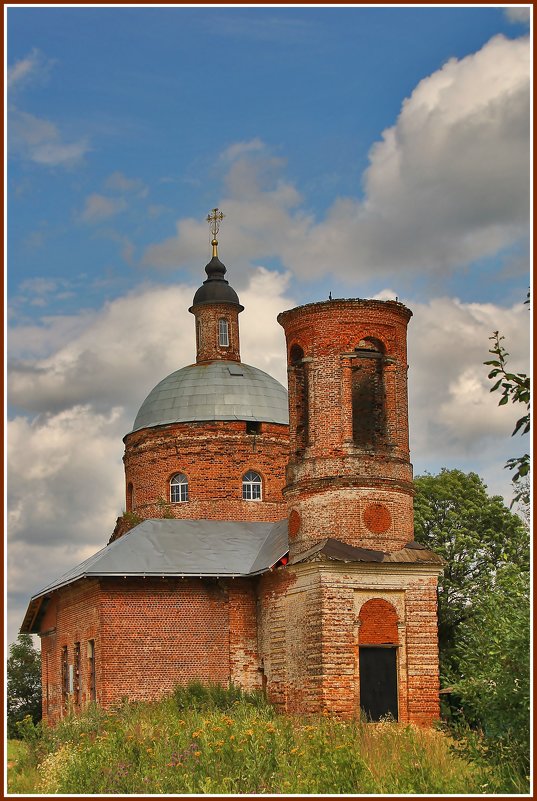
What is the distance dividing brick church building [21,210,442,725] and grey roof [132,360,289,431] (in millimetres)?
2823

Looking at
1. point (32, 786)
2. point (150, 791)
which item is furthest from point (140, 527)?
point (150, 791)

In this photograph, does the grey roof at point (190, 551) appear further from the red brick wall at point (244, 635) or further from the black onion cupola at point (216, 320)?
the black onion cupola at point (216, 320)

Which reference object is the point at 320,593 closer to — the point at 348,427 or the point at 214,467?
the point at 348,427

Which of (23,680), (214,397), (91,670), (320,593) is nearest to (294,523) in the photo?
(320,593)

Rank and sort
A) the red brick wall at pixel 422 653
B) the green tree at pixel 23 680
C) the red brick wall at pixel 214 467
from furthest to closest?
the green tree at pixel 23 680 < the red brick wall at pixel 214 467 < the red brick wall at pixel 422 653

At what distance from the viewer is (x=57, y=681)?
3300 centimetres

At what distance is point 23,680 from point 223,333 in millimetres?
15363

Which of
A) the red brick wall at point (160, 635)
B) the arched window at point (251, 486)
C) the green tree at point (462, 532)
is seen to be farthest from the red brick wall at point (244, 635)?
the green tree at point (462, 532)

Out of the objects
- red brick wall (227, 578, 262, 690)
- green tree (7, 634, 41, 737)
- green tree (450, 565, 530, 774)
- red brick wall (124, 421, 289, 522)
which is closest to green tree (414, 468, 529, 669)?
red brick wall (124, 421, 289, 522)

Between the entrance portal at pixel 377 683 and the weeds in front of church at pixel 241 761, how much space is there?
8.12 feet

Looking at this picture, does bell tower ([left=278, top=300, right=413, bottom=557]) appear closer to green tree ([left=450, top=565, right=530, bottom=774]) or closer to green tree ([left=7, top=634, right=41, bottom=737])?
green tree ([left=450, top=565, right=530, bottom=774])

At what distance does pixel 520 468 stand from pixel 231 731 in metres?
9.57

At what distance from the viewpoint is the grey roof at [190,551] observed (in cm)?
2897

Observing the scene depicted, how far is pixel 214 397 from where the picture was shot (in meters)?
35.5
